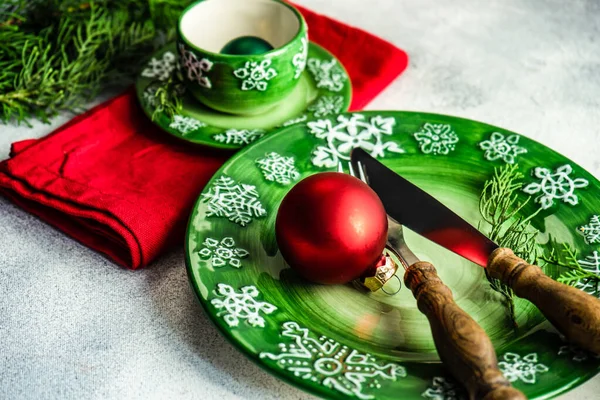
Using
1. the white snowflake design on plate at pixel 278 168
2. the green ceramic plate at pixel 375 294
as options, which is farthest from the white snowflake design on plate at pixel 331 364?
the white snowflake design on plate at pixel 278 168

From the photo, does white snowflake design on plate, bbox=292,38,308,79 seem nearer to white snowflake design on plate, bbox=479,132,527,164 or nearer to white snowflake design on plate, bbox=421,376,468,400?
white snowflake design on plate, bbox=479,132,527,164

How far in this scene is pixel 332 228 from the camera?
2.07ft

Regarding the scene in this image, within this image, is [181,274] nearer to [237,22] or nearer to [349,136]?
[349,136]

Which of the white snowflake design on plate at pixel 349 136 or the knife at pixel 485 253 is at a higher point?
the knife at pixel 485 253

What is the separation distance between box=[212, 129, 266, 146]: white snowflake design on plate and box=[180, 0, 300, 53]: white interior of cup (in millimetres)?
173

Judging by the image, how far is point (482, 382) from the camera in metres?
0.51

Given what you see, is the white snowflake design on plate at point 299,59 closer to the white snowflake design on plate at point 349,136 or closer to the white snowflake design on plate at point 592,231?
the white snowflake design on plate at point 349,136

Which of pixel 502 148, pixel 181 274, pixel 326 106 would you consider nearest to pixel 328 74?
pixel 326 106

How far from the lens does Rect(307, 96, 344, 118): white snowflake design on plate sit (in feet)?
3.04

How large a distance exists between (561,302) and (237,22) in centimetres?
65

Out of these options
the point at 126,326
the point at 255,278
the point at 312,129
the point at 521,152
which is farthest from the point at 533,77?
the point at 126,326

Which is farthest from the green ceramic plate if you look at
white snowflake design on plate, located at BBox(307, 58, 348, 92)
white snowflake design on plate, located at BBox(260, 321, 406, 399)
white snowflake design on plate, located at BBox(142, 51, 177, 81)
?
white snowflake design on plate, located at BBox(142, 51, 177, 81)

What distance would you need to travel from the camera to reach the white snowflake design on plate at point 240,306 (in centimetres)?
62

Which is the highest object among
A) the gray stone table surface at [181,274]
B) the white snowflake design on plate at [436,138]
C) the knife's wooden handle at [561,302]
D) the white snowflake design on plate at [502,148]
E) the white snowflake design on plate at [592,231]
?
the knife's wooden handle at [561,302]
